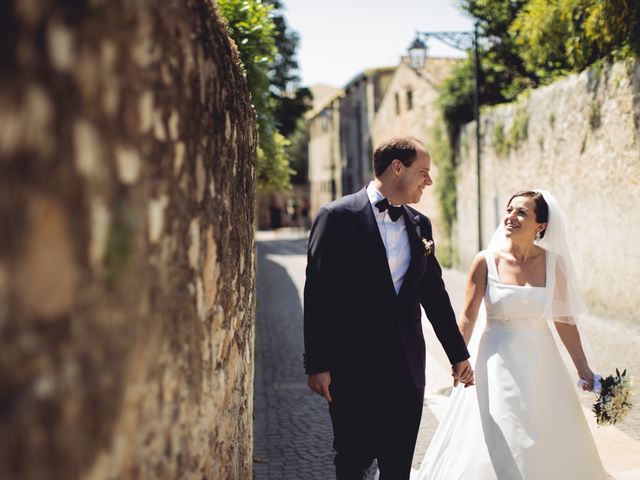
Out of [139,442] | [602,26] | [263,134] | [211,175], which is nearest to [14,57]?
[139,442]

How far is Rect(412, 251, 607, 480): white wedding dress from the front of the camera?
3.93 m

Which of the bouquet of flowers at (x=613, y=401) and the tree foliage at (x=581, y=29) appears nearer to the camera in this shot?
the bouquet of flowers at (x=613, y=401)

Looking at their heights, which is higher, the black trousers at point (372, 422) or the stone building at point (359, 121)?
the stone building at point (359, 121)

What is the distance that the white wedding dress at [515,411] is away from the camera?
393 cm

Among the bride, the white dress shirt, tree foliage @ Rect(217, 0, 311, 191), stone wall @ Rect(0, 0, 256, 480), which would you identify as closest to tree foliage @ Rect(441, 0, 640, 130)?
tree foliage @ Rect(217, 0, 311, 191)

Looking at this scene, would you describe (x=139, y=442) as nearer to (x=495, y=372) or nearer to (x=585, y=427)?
(x=495, y=372)

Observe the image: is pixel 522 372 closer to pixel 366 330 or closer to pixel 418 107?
pixel 366 330

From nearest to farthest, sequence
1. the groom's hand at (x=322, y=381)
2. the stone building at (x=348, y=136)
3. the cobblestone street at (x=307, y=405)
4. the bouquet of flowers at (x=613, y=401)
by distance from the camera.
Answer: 1. the groom's hand at (x=322, y=381)
2. the bouquet of flowers at (x=613, y=401)
3. the cobblestone street at (x=307, y=405)
4. the stone building at (x=348, y=136)

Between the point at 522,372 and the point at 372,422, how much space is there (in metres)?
1.19

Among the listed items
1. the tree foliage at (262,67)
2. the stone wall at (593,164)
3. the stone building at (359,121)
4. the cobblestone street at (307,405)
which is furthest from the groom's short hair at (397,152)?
the stone building at (359,121)

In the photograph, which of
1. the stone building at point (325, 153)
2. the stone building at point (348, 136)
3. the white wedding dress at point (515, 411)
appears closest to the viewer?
the white wedding dress at point (515, 411)

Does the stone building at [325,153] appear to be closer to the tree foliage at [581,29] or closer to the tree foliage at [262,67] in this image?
the tree foliage at [581,29]

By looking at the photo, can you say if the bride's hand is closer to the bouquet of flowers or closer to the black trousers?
the bouquet of flowers

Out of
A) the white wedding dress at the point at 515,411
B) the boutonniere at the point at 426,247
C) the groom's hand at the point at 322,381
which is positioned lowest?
the white wedding dress at the point at 515,411
